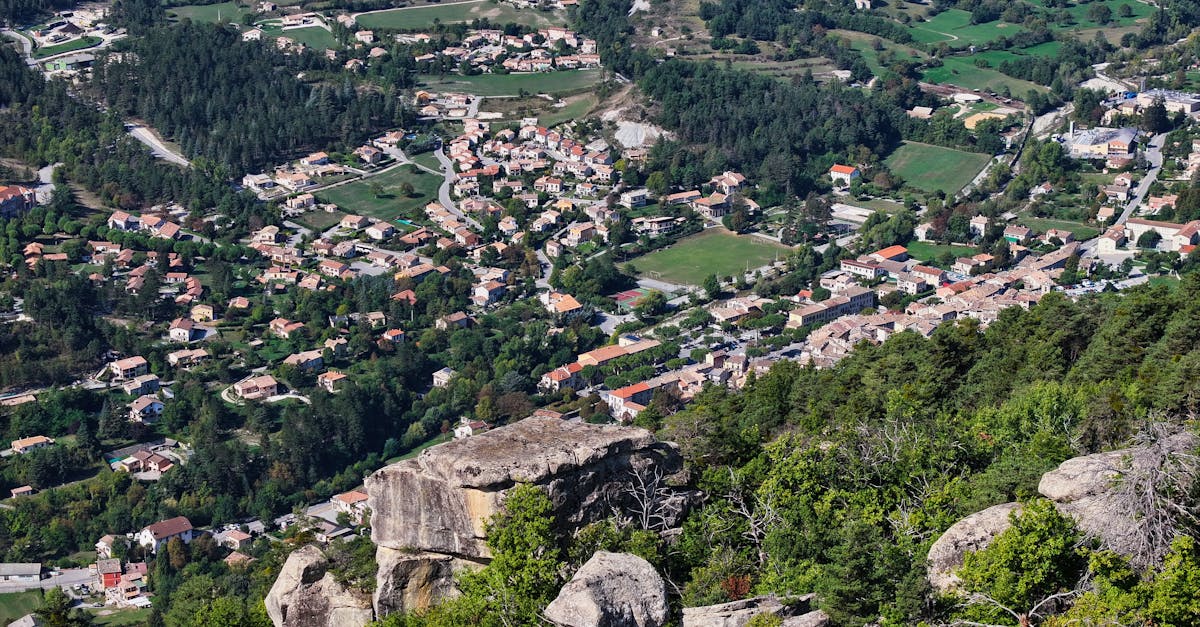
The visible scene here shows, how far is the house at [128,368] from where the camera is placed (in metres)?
43.4

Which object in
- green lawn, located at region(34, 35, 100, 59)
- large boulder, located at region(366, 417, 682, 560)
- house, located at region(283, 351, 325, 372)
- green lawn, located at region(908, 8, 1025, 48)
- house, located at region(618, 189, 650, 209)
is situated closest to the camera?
large boulder, located at region(366, 417, 682, 560)

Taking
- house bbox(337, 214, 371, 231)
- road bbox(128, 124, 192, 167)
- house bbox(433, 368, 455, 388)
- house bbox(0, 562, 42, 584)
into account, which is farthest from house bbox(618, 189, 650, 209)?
house bbox(0, 562, 42, 584)

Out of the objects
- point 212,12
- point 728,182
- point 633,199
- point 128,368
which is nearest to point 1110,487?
point 128,368

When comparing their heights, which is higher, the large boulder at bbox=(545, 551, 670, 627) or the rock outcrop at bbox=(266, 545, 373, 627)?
the large boulder at bbox=(545, 551, 670, 627)

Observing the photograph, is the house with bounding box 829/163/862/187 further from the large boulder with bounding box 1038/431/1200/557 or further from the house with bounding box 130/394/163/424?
the large boulder with bounding box 1038/431/1200/557

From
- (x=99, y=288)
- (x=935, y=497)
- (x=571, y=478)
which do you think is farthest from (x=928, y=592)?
(x=99, y=288)

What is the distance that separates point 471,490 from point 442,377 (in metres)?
29.3

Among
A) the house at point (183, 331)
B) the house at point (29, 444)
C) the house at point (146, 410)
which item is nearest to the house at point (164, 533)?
the house at point (29, 444)

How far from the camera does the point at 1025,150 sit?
6050 cm

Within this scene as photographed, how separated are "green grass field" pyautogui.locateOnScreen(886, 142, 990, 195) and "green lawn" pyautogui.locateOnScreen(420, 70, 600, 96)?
17.2m

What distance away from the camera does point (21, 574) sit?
33.1m

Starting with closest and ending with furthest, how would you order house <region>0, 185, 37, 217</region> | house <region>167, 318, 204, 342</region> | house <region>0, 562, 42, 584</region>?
house <region>0, 562, 42, 584</region>
house <region>167, 318, 204, 342</region>
house <region>0, 185, 37, 217</region>

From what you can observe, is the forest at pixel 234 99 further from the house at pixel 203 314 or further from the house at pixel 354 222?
the house at pixel 203 314

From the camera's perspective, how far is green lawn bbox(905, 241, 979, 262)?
51.6 meters
